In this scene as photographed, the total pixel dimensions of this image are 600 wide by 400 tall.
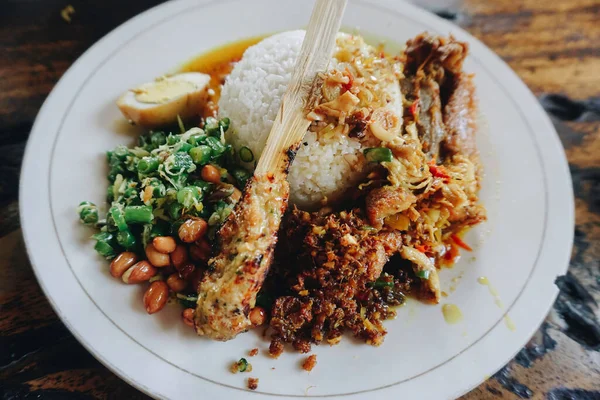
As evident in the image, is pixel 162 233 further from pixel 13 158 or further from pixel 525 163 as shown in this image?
pixel 525 163

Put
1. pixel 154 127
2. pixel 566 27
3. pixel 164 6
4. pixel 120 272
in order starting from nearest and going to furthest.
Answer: pixel 120 272 < pixel 154 127 < pixel 164 6 < pixel 566 27

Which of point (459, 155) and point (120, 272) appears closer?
point (120, 272)

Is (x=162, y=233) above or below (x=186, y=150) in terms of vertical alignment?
below

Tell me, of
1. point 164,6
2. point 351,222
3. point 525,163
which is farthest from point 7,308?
point 525,163

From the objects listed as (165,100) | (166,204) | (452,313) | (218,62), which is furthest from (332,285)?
(218,62)

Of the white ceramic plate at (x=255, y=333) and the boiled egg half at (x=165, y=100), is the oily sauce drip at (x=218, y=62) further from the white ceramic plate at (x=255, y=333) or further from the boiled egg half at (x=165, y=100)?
the boiled egg half at (x=165, y=100)

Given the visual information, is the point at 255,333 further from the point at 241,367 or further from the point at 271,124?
the point at 271,124

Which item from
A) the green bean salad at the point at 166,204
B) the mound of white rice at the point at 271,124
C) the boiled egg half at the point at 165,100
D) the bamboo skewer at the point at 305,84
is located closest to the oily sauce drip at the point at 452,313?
the mound of white rice at the point at 271,124
